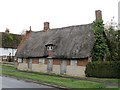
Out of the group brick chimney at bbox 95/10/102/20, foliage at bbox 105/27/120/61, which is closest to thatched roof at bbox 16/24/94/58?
brick chimney at bbox 95/10/102/20

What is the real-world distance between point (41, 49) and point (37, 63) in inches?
102

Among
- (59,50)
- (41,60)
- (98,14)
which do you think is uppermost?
(98,14)

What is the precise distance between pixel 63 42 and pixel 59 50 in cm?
202

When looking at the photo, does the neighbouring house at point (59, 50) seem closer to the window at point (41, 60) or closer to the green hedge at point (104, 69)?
the window at point (41, 60)

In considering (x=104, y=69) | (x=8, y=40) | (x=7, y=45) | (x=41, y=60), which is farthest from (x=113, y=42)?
(x=8, y=40)

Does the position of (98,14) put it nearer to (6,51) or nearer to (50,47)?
(50,47)

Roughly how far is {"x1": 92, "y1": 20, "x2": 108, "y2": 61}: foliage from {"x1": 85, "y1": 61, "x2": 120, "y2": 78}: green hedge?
2.44 m

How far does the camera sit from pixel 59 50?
44469 millimetres

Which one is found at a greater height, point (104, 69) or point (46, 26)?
point (46, 26)

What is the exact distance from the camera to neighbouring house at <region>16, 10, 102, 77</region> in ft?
132

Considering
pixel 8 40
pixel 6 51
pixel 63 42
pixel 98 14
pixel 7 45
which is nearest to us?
pixel 98 14

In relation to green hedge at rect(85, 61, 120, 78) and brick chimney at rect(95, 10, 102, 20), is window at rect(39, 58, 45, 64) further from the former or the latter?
brick chimney at rect(95, 10, 102, 20)

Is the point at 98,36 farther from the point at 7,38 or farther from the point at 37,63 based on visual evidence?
the point at 7,38

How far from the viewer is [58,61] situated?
43.7 m
